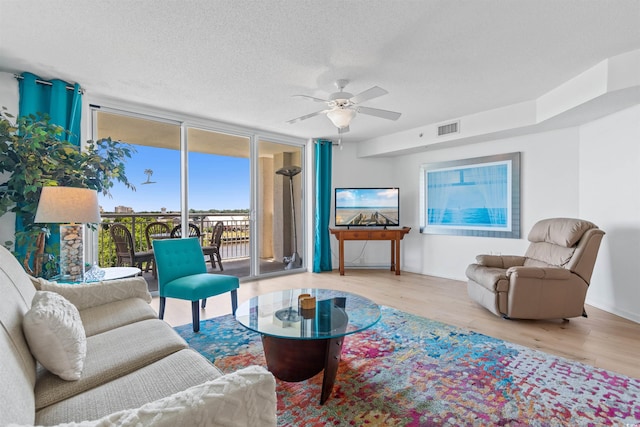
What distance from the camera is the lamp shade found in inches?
84.4

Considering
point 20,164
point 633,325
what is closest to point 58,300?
point 20,164

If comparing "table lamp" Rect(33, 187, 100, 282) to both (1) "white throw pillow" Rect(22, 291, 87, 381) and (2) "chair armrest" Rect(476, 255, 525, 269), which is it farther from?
(2) "chair armrest" Rect(476, 255, 525, 269)

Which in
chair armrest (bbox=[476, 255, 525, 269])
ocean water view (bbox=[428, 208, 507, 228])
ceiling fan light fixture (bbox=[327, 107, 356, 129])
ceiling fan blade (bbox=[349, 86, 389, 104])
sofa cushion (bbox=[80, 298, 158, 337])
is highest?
ceiling fan blade (bbox=[349, 86, 389, 104])

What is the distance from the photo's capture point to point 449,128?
4328 mm

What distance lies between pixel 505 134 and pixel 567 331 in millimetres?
2446

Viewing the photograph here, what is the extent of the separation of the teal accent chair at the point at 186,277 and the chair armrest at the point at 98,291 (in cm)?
44

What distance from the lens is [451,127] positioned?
4.31m

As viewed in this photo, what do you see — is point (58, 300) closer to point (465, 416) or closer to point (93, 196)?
point (93, 196)

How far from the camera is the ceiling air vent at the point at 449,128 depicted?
425 centimetres

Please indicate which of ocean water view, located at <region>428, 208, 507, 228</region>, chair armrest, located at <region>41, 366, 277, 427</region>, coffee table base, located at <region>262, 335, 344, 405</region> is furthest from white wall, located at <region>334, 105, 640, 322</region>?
chair armrest, located at <region>41, 366, 277, 427</region>

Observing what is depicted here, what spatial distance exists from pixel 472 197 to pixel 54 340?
4791 millimetres

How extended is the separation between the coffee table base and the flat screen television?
3648 millimetres

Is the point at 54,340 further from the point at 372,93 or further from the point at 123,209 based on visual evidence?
the point at 123,209

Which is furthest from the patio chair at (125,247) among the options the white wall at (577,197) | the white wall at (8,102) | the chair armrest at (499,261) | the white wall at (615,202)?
the white wall at (615,202)
